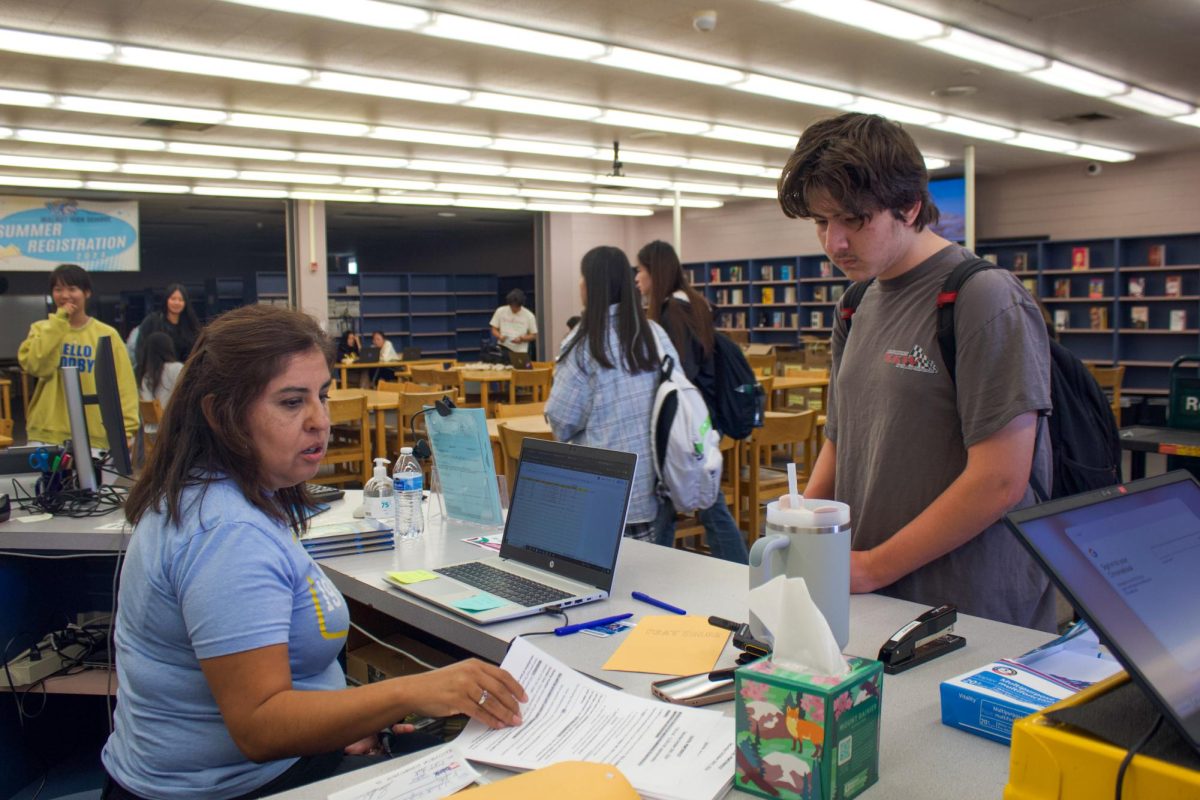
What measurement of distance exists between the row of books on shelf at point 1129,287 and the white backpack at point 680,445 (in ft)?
28.6

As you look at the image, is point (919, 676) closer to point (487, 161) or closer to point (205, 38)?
point (205, 38)

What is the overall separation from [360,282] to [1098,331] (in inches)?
419

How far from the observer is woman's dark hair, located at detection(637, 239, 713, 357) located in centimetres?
396

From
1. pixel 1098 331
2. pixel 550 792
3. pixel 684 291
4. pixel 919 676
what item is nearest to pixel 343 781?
pixel 550 792

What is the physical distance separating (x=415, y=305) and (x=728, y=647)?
1554 cm

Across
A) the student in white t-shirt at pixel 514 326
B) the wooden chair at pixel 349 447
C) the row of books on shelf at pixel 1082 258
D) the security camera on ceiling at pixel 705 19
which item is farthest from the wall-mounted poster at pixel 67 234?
the row of books on shelf at pixel 1082 258

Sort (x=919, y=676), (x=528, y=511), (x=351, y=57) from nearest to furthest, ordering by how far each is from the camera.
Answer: (x=919, y=676)
(x=528, y=511)
(x=351, y=57)

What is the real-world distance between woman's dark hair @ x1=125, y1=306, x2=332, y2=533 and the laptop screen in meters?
0.66

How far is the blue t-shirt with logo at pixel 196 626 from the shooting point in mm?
1315

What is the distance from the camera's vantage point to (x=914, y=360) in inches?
65.3

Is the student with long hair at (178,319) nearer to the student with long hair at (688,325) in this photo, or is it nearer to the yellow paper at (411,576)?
the student with long hair at (688,325)

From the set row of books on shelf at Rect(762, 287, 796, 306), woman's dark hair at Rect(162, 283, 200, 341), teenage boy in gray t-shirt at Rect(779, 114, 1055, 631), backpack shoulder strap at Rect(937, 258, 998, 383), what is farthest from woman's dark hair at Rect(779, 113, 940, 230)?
row of books on shelf at Rect(762, 287, 796, 306)

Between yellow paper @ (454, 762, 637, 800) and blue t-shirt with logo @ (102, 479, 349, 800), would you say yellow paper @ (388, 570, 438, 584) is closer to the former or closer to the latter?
blue t-shirt with logo @ (102, 479, 349, 800)

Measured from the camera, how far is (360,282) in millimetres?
15680
